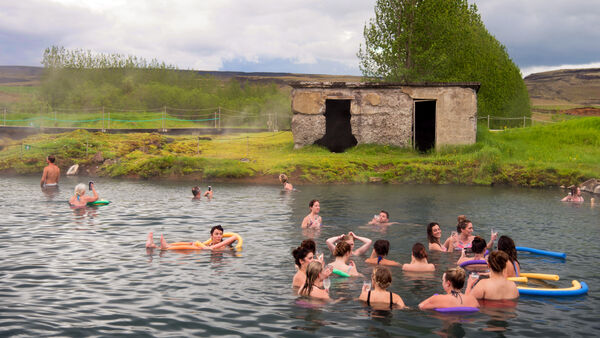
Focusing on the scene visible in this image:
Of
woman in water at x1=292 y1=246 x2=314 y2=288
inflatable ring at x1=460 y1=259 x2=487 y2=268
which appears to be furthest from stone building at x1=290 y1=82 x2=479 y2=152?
woman in water at x1=292 y1=246 x2=314 y2=288

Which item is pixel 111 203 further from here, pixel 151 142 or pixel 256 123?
pixel 256 123

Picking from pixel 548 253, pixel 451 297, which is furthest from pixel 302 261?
pixel 548 253

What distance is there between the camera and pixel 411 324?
8.38 m

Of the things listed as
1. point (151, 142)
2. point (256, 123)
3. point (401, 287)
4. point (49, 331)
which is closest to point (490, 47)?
point (256, 123)

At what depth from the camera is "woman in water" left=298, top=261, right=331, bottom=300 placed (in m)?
9.02

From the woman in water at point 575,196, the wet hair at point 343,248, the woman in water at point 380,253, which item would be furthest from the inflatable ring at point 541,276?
the woman in water at point 575,196

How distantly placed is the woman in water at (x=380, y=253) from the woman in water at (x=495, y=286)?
7.53 ft

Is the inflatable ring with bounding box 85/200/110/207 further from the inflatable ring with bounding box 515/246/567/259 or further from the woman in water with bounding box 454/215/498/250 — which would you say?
the inflatable ring with bounding box 515/246/567/259

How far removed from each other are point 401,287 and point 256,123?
43.1 meters

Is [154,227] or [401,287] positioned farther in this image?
[154,227]

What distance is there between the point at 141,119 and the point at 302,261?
151ft

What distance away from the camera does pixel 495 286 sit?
369 inches

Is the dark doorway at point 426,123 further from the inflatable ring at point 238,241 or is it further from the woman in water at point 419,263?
the woman in water at point 419,263

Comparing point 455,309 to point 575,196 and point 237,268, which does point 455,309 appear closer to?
point 237,268
